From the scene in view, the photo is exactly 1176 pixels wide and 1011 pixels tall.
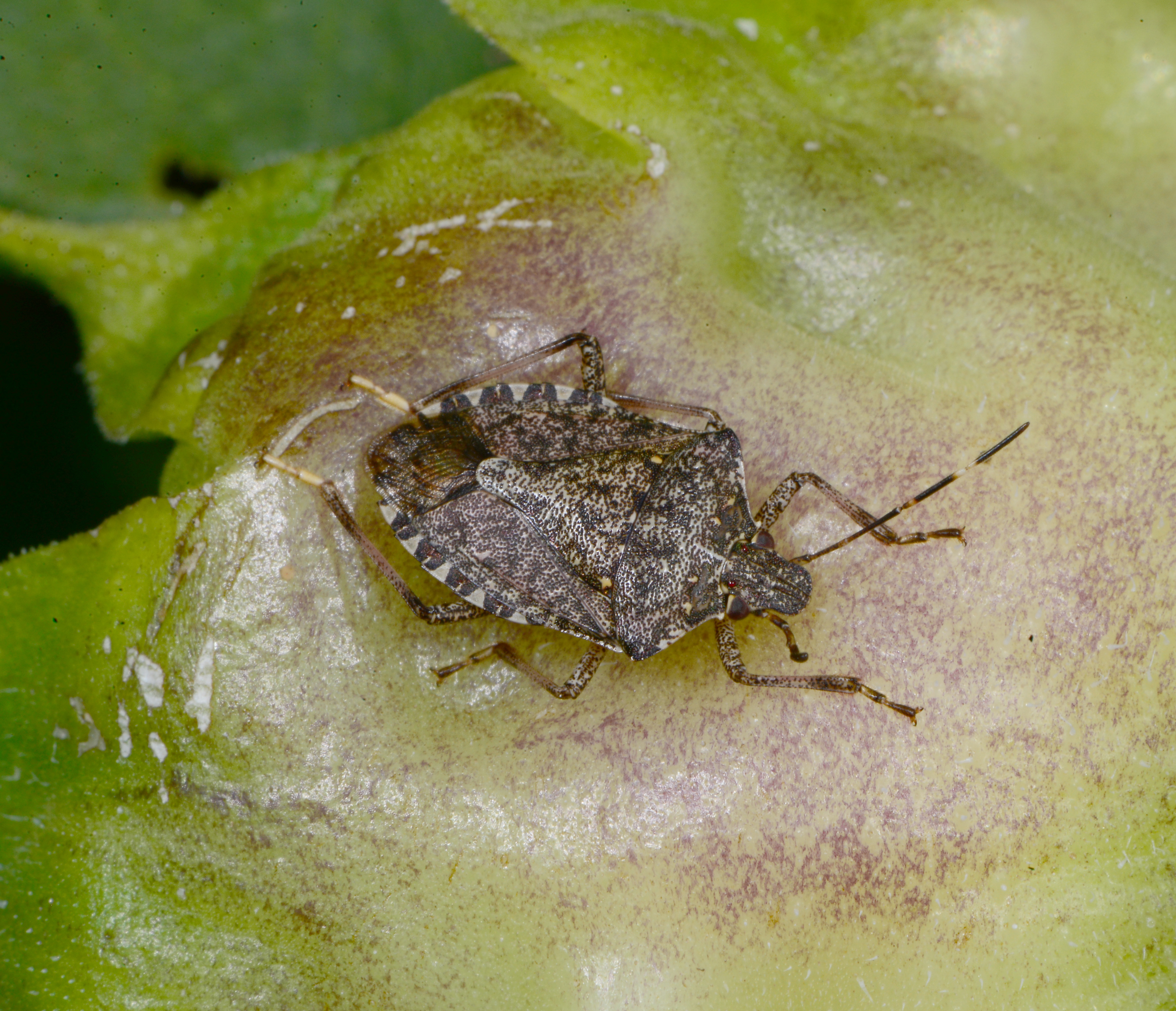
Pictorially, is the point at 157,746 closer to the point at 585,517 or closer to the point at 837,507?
the point at 585,517

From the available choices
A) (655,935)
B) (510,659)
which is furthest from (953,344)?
(655,935)

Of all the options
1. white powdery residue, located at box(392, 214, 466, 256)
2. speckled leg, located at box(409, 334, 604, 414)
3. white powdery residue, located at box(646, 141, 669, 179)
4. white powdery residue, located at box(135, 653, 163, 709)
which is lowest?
white powdery residue, located at box(135, 653, 163, 709)

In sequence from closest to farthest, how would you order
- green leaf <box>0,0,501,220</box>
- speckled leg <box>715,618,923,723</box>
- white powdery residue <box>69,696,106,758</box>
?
speckled leg <box>715,618,923,723</box>, white powdery residue <box>69,696,106,758</box>, green leaf <box>0,0,501,220</box>

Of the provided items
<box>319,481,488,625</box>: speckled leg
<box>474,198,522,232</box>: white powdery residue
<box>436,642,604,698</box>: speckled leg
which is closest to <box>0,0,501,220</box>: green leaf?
<box>474,198,522,232</box>: white powdery residue

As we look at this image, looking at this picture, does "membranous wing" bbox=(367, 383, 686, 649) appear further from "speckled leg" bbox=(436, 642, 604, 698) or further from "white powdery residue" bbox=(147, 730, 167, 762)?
"white powdery residue" bbox=(147, 730, 167, 762)

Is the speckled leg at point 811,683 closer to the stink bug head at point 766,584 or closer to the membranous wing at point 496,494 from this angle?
the stink bug head at point 766,584
